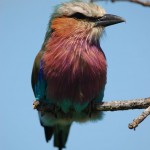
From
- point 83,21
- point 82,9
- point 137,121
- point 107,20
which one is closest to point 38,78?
point 83,21

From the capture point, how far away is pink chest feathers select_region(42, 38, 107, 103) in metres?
5.00

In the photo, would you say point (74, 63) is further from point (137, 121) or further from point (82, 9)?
point (137, 121)

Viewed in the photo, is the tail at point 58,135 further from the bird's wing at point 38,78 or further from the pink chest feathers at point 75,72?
the pink chest feathers at point 75,72

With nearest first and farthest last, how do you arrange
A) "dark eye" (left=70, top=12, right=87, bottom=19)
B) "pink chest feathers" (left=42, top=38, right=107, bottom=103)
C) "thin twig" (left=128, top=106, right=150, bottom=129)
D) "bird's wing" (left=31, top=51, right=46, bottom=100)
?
"thin twig" (left=128, top=106, right=150, bottom=129) → "pink chest feathers" (left=42, top=38, right=107, bottom=103) → "dark eye" (left=70, top=12, right=87, bottom=19) → "bird's wing" (left=31, top=51, right=46, bottom=100)

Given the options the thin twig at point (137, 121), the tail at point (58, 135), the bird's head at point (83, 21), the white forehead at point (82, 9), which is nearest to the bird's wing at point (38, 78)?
the bird's head at point (83, 21)

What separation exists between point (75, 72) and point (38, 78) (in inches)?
25.5

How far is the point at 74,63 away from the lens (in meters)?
5.05

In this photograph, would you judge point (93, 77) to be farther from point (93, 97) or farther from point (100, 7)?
point (100, 7)

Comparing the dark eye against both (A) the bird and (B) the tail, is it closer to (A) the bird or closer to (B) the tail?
(A) the bird

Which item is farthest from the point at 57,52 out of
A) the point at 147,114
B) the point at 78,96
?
the point at 147,114

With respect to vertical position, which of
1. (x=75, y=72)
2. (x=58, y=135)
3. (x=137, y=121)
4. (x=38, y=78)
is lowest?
(x=58, y=135)

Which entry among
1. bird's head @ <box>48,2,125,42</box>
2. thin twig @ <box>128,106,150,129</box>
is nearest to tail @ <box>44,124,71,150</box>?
bird's head @ <box>48,2,125,42</box>

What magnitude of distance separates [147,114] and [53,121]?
2.54m

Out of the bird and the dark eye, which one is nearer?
the bird
